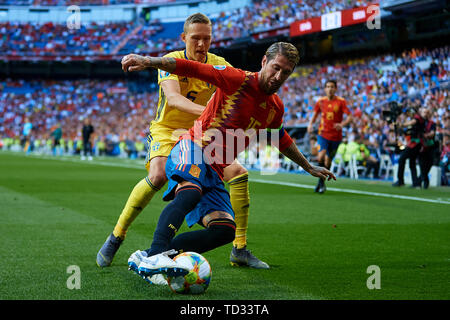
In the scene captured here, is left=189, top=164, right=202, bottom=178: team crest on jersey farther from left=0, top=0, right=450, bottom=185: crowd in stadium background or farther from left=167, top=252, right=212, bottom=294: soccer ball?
left=0, top=0, right=450, bottom=185: crowd in stadium background

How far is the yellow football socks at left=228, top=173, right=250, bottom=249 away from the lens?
5.05 meters

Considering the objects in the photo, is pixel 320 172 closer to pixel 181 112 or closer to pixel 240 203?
pixel 240 203

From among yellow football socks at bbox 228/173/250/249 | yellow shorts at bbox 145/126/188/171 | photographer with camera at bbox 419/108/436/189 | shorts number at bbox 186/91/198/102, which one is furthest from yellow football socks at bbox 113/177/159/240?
photographer with camera at bbox 419/108/436/189

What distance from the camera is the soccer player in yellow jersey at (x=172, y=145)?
4.92 metres

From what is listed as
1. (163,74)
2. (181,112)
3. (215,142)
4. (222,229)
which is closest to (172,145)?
(181,112)

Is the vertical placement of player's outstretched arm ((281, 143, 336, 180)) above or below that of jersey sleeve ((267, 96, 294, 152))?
below

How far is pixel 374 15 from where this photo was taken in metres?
25.6

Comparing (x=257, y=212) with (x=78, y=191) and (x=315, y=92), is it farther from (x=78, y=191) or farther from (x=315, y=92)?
(x=315, y=92)

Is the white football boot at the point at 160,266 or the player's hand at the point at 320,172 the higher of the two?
the player's hand at the point at 320,172

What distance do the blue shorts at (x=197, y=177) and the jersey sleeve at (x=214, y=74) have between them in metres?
0.50

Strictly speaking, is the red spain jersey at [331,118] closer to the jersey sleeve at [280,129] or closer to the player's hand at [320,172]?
the player's hand at [320,172]

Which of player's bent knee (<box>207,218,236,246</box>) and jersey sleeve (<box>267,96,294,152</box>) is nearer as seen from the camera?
player's bent knee (<box>207,218,236,246</box>)

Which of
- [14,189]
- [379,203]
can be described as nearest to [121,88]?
[14,189]

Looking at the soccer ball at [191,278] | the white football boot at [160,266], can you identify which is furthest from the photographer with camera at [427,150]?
the white football boot at [160,266]
